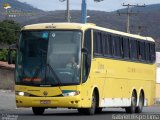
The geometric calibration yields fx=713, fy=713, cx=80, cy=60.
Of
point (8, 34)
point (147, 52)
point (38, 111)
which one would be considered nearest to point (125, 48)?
point (147, 52)

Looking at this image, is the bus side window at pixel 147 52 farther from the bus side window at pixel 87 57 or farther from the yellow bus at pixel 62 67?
the bus side window at pixel 87 57

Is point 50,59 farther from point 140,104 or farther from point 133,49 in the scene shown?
point 140,104

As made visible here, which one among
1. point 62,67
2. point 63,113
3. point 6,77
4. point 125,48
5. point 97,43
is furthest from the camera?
point 6,77

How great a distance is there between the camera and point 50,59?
2655cm

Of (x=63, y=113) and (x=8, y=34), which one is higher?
(x=8, y=34)

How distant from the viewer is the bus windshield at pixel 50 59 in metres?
26.4

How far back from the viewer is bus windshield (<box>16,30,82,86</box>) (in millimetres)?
26438

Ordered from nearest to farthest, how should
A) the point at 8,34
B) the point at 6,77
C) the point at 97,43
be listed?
the point at 97,43 → the point at 6,77 → the point at 8,34

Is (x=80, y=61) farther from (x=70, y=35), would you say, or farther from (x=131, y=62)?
(x=131, y=62)

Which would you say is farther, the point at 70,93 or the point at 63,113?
the point at 63,113

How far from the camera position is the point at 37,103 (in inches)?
1043

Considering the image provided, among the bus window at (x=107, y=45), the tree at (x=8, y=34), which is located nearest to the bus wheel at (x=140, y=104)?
the bus window at (x=107, y=45)

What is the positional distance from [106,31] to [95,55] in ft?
6.72

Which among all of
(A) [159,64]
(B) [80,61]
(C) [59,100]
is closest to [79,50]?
(B) [80,61]
